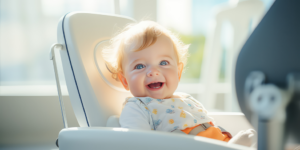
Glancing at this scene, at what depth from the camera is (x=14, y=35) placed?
192cm

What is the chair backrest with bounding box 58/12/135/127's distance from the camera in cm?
89

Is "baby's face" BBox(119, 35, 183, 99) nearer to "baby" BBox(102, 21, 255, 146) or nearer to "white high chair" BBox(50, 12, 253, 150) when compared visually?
"baby" BBox(102, 21, 255, 146)

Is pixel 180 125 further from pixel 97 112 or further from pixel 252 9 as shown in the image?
pixel 252 9

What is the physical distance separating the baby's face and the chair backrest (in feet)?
0.32

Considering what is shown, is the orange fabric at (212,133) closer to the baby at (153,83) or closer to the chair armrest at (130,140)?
the baby at (153,83)

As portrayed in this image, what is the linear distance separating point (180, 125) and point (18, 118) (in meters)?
1.63

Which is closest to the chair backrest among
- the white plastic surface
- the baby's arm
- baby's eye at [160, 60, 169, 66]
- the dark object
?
the baby's arm

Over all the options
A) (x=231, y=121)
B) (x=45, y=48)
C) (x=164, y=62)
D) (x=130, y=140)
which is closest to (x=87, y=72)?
(x=164, y=62)

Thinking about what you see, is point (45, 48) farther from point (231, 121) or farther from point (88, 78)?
point (231, 121)

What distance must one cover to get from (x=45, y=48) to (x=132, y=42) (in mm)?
1242

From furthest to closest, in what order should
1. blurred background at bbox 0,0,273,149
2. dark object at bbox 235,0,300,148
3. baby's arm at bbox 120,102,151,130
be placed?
blurred background at bbox 0,0,273,149 → baby's arm at bbox 120,102,151,130 → dark object at bbox 235,0,300,148

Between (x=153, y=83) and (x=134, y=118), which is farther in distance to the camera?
(x=153, y=83)

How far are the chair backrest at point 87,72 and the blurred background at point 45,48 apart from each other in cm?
99

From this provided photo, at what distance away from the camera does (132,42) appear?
3.08 feet
